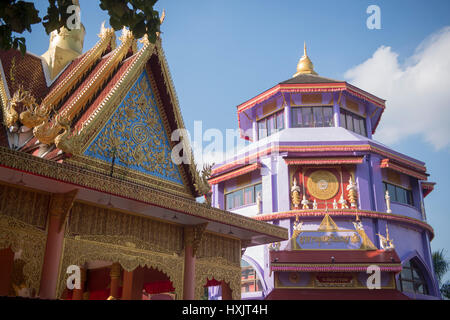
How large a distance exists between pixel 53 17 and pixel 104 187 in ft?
13.9

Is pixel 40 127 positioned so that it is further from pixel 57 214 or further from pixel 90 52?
pixel 90 52

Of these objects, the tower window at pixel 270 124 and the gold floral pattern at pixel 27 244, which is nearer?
the gold floral pattern at pixel 27 244

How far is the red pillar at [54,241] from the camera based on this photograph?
7.62 meters

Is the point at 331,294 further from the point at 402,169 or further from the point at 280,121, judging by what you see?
the point at 280,121

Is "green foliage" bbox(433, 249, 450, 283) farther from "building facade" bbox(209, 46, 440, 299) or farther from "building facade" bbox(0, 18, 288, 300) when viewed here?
"building facade" bbox(0, 18, 288, 300)

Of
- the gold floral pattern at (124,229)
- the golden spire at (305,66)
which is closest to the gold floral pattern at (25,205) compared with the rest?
the gold floral pattern at (124,229)

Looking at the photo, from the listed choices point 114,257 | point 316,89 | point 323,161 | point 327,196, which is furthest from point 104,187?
point 316,89

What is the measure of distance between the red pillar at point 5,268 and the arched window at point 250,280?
46.6 ft

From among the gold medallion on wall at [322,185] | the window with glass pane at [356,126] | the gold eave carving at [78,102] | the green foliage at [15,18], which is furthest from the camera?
the window with glass pane at [356,126]

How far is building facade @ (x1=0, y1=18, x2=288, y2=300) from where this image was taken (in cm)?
771

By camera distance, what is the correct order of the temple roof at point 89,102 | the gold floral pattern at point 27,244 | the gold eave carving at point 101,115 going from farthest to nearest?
the temple roof at point 89,102 → the gold eave carving at point 101,115 → the gold floral pattern at point 27,244

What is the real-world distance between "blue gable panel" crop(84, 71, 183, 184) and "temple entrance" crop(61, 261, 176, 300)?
3138 millimetres

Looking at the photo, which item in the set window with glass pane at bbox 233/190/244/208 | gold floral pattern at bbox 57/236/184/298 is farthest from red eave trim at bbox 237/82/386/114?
gold floral pattern at bbox 57/236/184/298

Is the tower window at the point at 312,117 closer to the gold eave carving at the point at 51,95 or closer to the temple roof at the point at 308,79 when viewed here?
the temple roof at the point at 308,79
